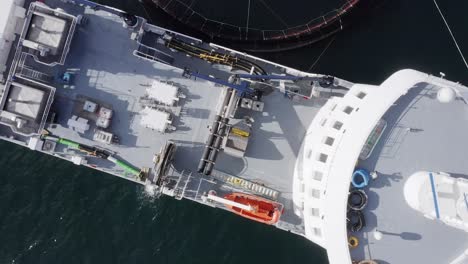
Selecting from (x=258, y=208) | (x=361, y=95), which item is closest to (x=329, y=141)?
(x=361, y=95)

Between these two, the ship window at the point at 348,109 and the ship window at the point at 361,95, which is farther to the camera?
the ship window at the point at 348,109

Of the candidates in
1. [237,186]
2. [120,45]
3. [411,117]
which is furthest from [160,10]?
[411,117]

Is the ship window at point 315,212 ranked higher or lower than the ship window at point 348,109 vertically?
lower

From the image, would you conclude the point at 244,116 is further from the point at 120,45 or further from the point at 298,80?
the point at 120,45

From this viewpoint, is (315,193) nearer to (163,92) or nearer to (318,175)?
(318,175)

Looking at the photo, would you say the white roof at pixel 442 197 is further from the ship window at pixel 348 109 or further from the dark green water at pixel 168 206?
the dark green water at pixel 168 206

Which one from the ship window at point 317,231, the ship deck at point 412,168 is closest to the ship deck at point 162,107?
the ship window at point 317,231
